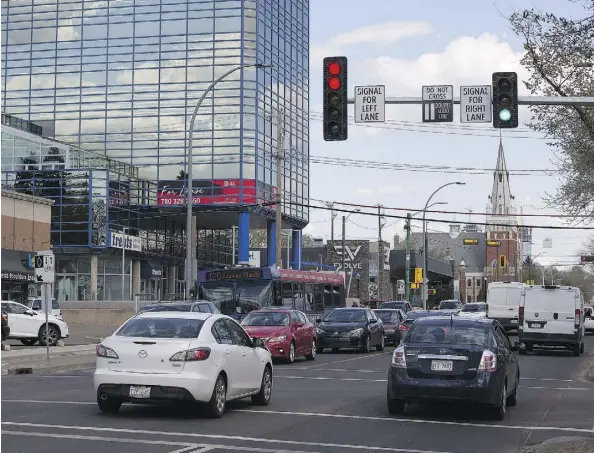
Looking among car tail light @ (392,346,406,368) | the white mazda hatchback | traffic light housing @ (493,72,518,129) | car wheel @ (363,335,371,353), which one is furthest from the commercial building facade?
the white mazda hatchback

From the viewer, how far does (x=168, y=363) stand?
13430 mm

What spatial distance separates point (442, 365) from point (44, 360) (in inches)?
621

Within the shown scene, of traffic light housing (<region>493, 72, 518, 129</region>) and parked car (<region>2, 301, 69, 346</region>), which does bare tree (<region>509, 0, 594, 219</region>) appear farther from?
parked car (<region>2, 301, 69, 346</region>)

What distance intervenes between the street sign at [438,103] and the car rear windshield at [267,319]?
32.7 ft

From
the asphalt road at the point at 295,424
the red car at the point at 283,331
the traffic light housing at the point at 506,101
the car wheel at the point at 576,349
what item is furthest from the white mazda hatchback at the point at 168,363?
the car wheel at the point at 576,349

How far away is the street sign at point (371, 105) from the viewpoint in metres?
19.4

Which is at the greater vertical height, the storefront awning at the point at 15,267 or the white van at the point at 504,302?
the storefront awning at the point at 15,267

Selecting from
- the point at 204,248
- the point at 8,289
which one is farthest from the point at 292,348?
the point at 204,248

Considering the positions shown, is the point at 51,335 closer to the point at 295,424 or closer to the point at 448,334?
the point at 448,334

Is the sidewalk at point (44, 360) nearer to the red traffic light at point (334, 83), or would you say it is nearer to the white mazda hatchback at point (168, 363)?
the white mazda hatchback at point (168, 363)

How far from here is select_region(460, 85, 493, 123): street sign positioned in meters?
19.0

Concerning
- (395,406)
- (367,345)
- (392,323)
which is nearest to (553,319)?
(367,345)

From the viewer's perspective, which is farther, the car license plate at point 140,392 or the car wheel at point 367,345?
the car wheel at point 367,345

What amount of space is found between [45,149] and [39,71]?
9043mm
